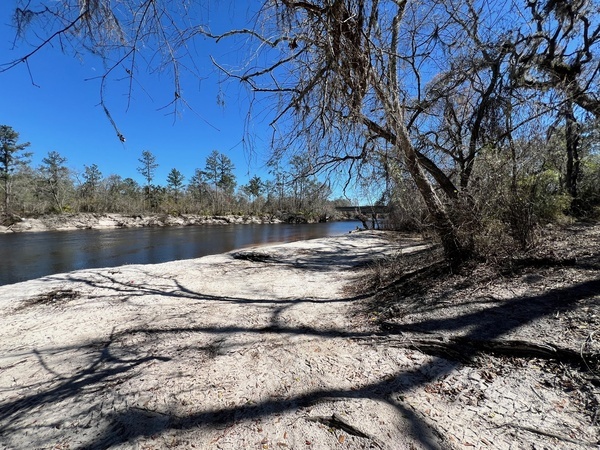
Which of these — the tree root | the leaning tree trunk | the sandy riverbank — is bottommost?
the sandy riverbank

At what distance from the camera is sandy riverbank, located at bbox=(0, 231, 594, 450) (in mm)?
1729

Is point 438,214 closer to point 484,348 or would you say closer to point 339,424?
point 484,348

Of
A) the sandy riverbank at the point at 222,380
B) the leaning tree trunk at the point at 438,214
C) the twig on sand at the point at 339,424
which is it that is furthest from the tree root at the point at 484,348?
the leaning tree trunk at the point at 438,214

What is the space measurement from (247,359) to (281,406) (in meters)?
0.77

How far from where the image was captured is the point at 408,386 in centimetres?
210

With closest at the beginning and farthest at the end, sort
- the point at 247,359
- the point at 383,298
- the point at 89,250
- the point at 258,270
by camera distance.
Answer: the point at 247,359 → the point at 383,298 → the point at 258,270 → the point at 89,250

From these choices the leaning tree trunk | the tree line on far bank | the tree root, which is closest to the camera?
the tree root

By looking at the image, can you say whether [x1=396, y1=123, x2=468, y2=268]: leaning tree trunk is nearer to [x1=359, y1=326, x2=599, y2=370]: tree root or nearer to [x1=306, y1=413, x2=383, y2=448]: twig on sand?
[x1=359, y1=326, x2=599, y2=370]: tree root

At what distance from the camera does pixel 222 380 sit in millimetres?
2338

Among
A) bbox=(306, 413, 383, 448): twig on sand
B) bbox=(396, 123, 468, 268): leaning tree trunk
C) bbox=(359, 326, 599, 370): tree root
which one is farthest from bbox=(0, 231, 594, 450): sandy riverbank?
bbox=(396, 123, 468, 268): leaning tree trunk

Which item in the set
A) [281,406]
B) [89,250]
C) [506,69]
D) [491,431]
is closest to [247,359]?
[281,406]

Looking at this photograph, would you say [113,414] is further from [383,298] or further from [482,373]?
[383,298]

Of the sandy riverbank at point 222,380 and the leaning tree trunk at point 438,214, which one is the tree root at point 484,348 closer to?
the sandy riverbank at point 222,380

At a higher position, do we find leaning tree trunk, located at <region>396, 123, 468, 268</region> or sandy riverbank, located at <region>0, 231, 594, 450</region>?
leaning tree trunk, located at <region>396, 123, 468, 268</region>
